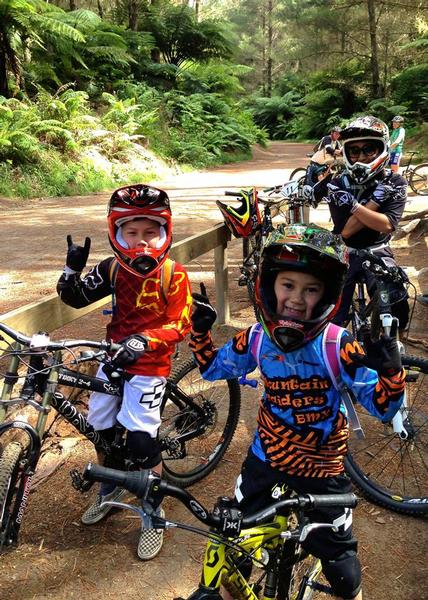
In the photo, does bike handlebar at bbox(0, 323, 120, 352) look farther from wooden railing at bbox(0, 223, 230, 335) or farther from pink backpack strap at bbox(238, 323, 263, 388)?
pink backpack strap at bbox(238, 323, 263, 388)

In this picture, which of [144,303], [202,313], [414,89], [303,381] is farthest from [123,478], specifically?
[414,89]

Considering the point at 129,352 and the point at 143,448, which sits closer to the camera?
the point at 129,352

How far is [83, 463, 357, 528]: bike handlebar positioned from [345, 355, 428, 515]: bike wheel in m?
1.82

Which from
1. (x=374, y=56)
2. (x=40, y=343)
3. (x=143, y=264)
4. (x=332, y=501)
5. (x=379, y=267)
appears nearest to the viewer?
(x=332, y=501)

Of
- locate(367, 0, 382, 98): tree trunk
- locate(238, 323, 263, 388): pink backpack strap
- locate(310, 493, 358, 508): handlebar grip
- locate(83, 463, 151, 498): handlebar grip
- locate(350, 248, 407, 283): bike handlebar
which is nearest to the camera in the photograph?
locate(83, 463, 151, 498): handlebar grip

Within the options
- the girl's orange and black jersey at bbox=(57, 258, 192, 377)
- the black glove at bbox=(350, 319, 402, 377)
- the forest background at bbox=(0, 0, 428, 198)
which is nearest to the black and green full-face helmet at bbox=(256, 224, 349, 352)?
the black glove at bbox=(350, 319, 402, 377)

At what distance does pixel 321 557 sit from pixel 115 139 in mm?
16987

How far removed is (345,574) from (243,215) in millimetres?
4480

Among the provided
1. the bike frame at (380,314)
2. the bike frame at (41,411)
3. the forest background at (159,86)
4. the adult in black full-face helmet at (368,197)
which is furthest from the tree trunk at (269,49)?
the bike frame at (41,411)

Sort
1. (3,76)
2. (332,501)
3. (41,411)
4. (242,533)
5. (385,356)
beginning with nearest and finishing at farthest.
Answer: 1. (332,501)
2. (385,356)
3. (242,533)
4. (41,411)
5. (3,76)

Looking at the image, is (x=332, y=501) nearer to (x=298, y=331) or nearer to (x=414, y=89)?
(x=298, y=331)

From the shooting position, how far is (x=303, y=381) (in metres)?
2.26

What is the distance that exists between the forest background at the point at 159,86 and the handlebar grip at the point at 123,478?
1344 centimetres

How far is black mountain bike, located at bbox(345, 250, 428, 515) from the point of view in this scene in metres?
3.41
